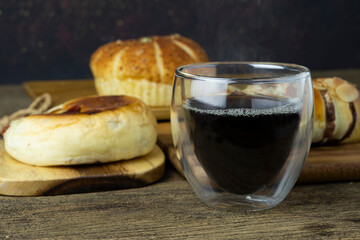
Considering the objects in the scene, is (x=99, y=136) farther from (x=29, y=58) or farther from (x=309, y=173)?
(x=29, y=58)

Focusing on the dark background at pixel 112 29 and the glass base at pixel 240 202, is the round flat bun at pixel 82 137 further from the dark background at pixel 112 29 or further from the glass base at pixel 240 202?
the dark background at pixel 112 29

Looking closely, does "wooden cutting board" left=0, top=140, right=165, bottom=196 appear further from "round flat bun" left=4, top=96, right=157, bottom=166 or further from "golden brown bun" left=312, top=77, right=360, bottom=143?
"golden brown bun" left=312, top=77, right=360, bottom=143

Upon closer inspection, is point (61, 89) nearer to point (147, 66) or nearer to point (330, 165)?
point (147, 66)

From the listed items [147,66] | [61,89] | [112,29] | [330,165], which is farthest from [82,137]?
[112,29]

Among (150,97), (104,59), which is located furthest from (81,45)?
(150,97)

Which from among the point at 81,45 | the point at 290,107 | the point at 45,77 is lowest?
the point at 45,77
